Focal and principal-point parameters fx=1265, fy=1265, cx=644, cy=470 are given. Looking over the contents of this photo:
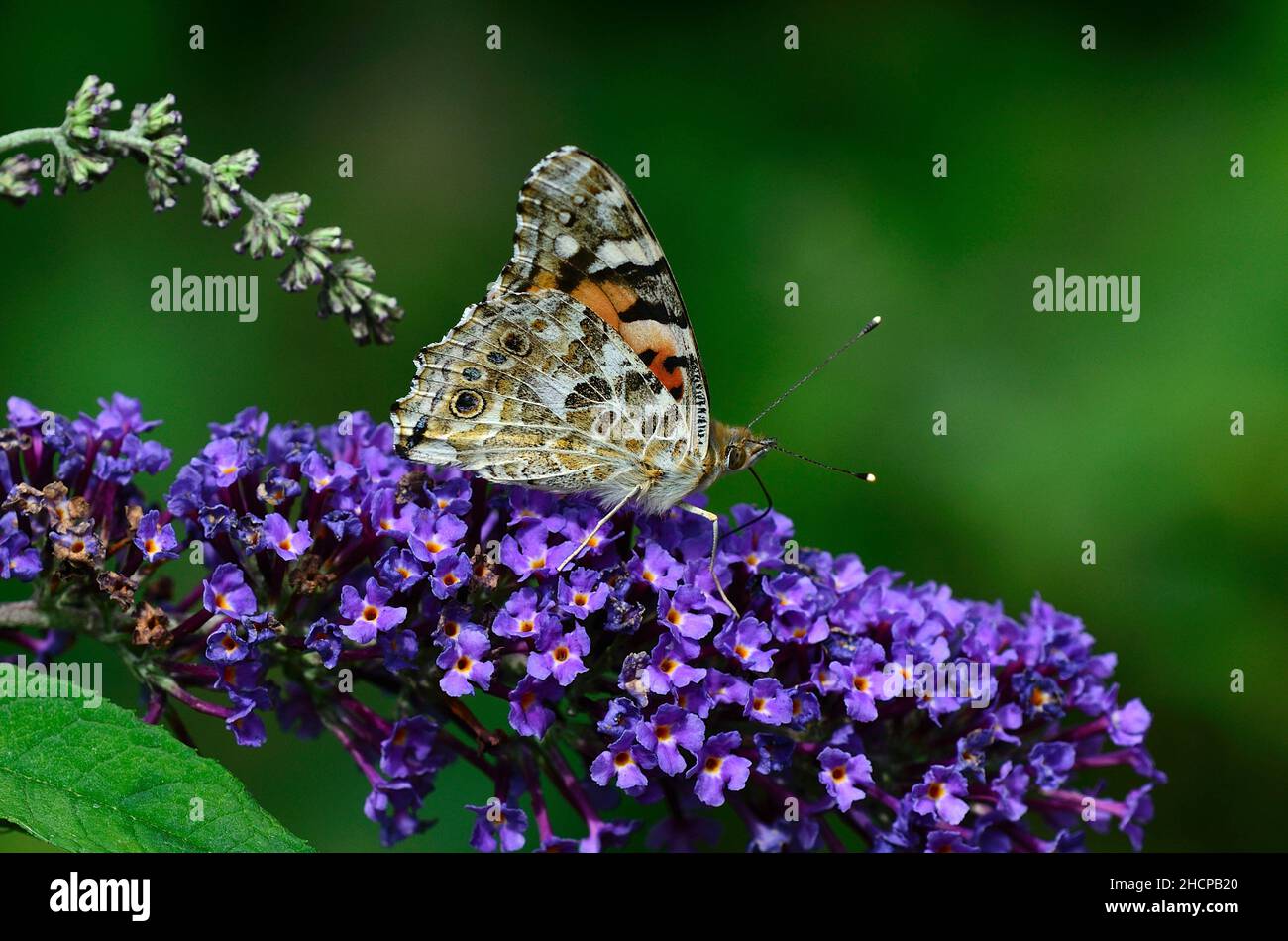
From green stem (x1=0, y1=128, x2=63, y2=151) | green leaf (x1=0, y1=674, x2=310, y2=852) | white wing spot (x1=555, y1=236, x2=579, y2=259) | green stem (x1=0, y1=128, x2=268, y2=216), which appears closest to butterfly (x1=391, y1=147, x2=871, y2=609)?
white wing spot (x1=555, y1=236, x2=579, y2=259)

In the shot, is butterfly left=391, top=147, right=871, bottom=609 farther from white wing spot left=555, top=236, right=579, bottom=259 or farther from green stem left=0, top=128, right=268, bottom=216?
green stem left=0, top=128, right=268, bottom=216

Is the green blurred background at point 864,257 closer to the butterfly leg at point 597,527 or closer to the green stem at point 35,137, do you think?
the butterfly leg at point 597,527

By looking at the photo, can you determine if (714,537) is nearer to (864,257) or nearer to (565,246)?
(565,246)

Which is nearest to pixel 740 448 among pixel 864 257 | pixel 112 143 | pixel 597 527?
pixel 597 527

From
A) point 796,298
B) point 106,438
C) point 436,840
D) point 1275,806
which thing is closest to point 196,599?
point 106,438

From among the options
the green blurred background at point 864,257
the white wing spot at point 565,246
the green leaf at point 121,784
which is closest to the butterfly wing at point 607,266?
the white wing spot at point 565,246
